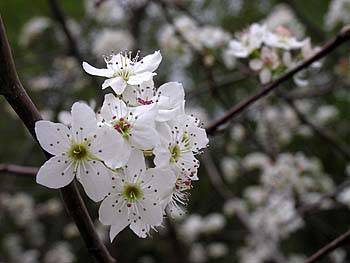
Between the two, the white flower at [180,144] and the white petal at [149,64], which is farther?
the white petal at [149,64]

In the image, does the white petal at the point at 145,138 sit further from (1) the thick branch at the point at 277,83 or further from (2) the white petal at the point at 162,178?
(1) the thick branch at the point at 277,83

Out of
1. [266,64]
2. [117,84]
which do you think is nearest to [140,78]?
[117,84]

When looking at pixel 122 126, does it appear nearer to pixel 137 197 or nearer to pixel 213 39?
pixel 137 197

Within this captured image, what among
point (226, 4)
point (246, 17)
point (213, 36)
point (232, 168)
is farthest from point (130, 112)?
point (226, 4)

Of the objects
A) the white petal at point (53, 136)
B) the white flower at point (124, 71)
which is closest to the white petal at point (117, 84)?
the white flower at point (124, 71)

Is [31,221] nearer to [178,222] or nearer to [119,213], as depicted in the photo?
[178,222]

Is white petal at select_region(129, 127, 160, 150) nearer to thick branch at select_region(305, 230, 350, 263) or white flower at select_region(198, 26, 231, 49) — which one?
thick branch at select_region(305, 230, 350, 263)

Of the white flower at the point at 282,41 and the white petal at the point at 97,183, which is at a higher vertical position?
the white flower at the point at 282,41

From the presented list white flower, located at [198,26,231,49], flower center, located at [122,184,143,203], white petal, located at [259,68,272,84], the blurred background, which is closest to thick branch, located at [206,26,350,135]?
white petal, located at [259,68,272,84]
